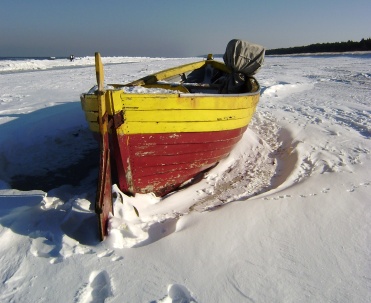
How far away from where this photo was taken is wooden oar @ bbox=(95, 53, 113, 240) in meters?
2.64

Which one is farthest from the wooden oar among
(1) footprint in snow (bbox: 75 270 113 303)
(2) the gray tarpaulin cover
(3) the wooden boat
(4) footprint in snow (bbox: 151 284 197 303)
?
(2) the gray tarpaulin cover

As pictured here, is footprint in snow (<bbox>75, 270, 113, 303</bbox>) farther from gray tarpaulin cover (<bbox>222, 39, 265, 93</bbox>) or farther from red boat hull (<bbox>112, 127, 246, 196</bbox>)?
gray tarpaulin cover (<bbox>222, 39, 265, 93</bbox>)

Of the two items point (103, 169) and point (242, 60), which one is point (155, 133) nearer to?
point (103, 169)

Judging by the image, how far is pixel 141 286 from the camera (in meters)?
2.16

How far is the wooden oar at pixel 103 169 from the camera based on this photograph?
2.64m

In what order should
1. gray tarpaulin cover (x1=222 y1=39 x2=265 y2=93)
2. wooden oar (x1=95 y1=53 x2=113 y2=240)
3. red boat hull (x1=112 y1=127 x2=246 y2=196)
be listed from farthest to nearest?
gray tarpaulin cover (x1=222 y1=39 x2=265 y2=93), red boat hull (x1=112 y1=127 x2=246 y2=196), wooden oar (x1=95 y1=53 x2=113 y2=240)

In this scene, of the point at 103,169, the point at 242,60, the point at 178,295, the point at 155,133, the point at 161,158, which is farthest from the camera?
the point at 242,60

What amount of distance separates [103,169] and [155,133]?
64 cm

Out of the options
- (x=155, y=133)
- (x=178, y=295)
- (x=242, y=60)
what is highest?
(x=242, y=60)

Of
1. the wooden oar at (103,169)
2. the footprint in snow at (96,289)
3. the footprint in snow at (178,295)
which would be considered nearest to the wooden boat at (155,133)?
the wooden oar at (103,169)

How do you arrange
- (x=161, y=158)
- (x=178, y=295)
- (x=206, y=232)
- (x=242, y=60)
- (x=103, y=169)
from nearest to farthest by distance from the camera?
(x=178, y=295) → (x=206, y=232) → (x=103, y=169) → (x=161, y=158) → (x=242, y=60)

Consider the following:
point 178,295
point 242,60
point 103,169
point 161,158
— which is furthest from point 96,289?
point 242,60

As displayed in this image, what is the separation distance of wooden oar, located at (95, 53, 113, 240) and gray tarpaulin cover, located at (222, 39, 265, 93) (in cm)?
319

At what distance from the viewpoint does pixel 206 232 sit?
8.85 ft
